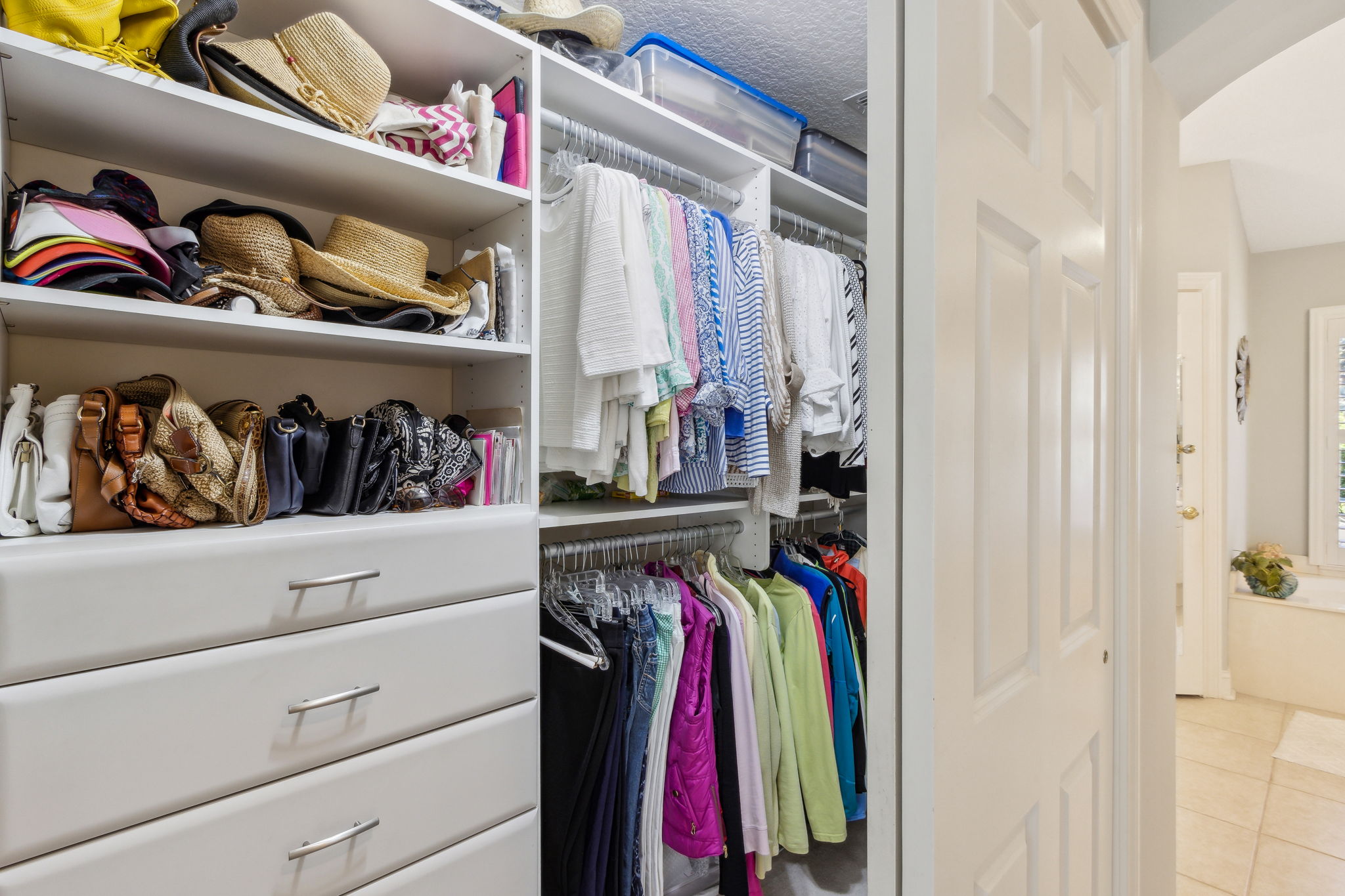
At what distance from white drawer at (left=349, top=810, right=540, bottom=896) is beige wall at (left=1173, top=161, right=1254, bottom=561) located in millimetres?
3444

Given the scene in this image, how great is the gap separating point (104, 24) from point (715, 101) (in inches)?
50.7

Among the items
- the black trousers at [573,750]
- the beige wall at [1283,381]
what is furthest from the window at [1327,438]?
the black trousers at [573,750]

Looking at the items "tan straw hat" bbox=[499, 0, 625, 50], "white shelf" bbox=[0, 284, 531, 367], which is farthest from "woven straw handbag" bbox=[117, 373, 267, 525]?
"tan straw hat" bbox=[499, 0, 625, 50]

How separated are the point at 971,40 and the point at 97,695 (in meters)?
1.30

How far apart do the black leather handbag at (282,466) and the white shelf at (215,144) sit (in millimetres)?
465

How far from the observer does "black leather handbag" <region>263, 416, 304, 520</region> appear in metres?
1.10

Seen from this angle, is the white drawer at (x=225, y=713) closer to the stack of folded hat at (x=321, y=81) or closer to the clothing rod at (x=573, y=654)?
the clothing rod at (x=573, y=654)

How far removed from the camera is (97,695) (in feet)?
2.77

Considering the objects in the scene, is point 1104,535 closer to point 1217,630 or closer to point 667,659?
Answer: point 667,659

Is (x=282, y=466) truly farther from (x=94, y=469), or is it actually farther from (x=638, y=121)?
(x=638, y=121)

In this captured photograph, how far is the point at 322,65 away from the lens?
111cm

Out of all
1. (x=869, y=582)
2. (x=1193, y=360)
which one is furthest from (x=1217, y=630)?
(x=869, y=582)

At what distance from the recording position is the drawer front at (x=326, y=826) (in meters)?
0.85

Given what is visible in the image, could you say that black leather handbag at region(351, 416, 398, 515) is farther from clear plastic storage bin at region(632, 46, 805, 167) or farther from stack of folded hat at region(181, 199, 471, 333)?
clear plastic storage bin at region(632, 46, 805, 167)
